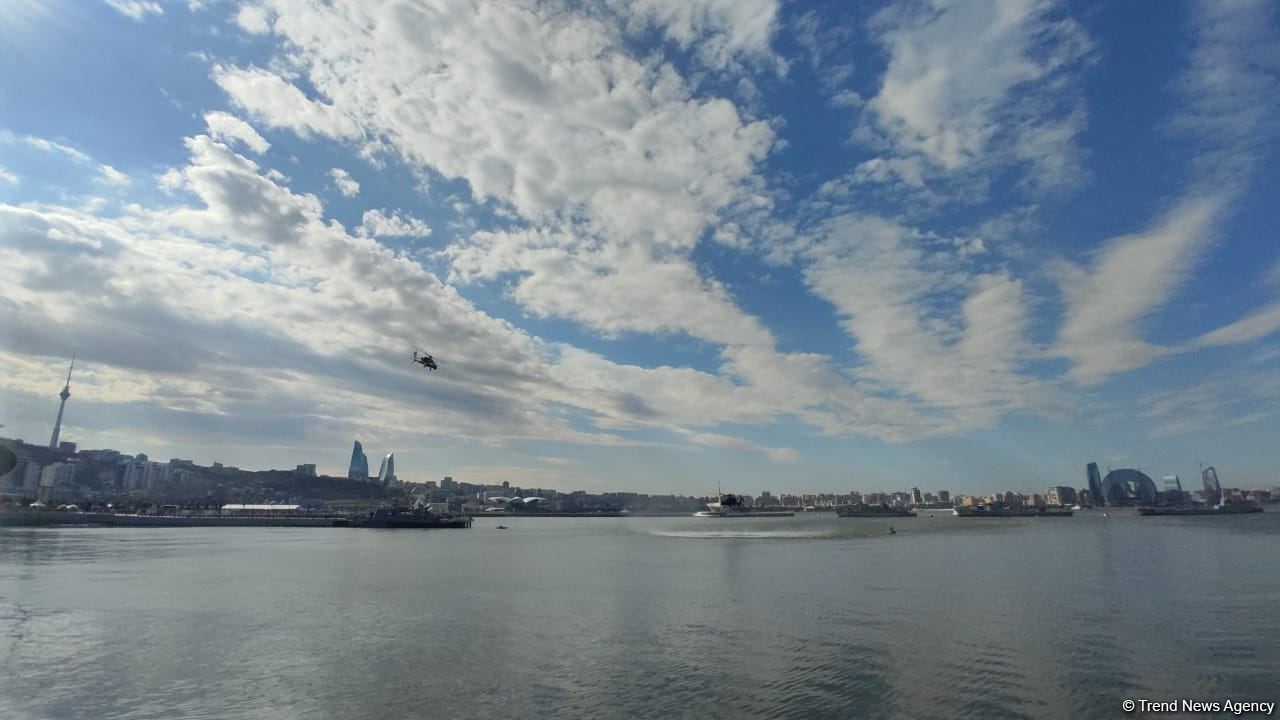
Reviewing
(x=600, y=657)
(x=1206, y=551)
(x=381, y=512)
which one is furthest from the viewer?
(x=381, y=512)

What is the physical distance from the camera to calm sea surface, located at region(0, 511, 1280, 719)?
22.5 m

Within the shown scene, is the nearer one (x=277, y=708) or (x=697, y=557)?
(x=277, y=708)

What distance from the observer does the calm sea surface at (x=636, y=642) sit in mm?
22469

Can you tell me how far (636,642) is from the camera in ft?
102

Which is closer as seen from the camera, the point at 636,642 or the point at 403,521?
the point at 636,642

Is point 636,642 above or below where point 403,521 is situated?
below

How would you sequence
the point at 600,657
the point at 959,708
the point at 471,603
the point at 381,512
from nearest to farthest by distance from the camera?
1. the point at 959,708
2. the point at 600,657
3. the point at 471,603
4. the point at 381,512

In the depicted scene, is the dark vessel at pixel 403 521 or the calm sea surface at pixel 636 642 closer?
the calm sea surface at pixel 636 642

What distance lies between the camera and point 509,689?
2384 cm

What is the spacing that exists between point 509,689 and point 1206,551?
9335 centimetres

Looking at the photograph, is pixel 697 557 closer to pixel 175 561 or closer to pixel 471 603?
pixel 471 603

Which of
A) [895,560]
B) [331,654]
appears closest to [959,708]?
[331,654]

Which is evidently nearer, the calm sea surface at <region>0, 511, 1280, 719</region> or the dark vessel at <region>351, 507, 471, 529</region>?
the calm sea surface at <region>0, 511, 1280, 719</region>

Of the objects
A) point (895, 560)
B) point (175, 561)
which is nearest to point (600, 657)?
point (895, 560)
